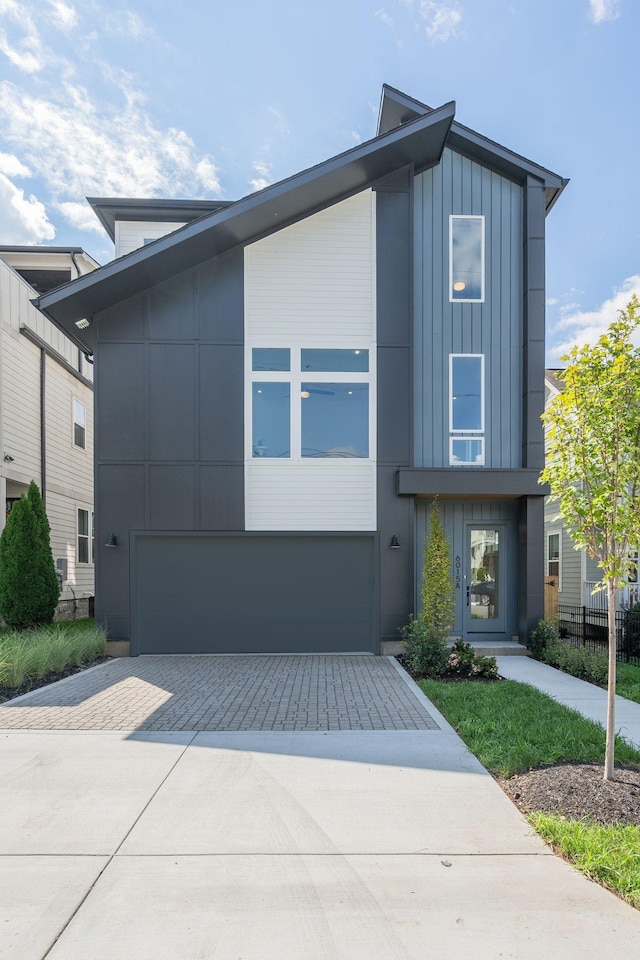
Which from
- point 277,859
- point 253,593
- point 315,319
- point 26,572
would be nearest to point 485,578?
point 253,593

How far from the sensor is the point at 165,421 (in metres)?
10.2

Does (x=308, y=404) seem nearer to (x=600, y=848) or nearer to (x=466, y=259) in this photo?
(x=466, y=259)

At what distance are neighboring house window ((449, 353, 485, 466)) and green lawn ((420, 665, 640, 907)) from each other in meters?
4.41

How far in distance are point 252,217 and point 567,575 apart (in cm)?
1269

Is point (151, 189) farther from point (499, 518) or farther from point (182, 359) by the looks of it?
point (499, 518)

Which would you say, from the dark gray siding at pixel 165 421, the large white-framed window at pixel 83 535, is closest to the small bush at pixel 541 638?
the dark gray siding at pixel 165 421

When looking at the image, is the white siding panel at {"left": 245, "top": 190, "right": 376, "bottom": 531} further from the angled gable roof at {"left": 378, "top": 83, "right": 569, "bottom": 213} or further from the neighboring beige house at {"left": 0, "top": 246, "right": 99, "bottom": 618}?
the neighboring beige house at {"left": 0, "top": 246, "right": 99, "bottom": 618}

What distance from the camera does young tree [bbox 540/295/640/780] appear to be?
4.45 metres

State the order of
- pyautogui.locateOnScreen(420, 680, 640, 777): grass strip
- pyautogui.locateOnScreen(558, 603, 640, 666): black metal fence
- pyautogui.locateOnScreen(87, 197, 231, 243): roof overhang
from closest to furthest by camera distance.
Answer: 1. pyautogui.locateOnScreen(420, 680, 640, 777): grass strip
2. pyautogui.locateOnScreen(558, 603, 640, 666): black metal fence
3. pyautogui.locateOnScreen(87, 197, 231, 243): roof overhang

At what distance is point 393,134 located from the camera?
31.8 ft

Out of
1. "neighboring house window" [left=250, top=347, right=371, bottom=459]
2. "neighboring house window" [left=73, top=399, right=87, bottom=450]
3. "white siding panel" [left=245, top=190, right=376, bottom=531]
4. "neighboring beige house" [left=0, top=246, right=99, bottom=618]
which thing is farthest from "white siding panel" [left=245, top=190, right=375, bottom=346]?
"neighboring house window" [left=73, top=399, right=87, bottom=450]

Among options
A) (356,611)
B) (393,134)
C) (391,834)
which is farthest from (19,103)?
(391,834)

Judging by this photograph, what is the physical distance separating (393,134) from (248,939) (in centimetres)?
1107

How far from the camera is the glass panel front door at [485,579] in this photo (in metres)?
10.8
